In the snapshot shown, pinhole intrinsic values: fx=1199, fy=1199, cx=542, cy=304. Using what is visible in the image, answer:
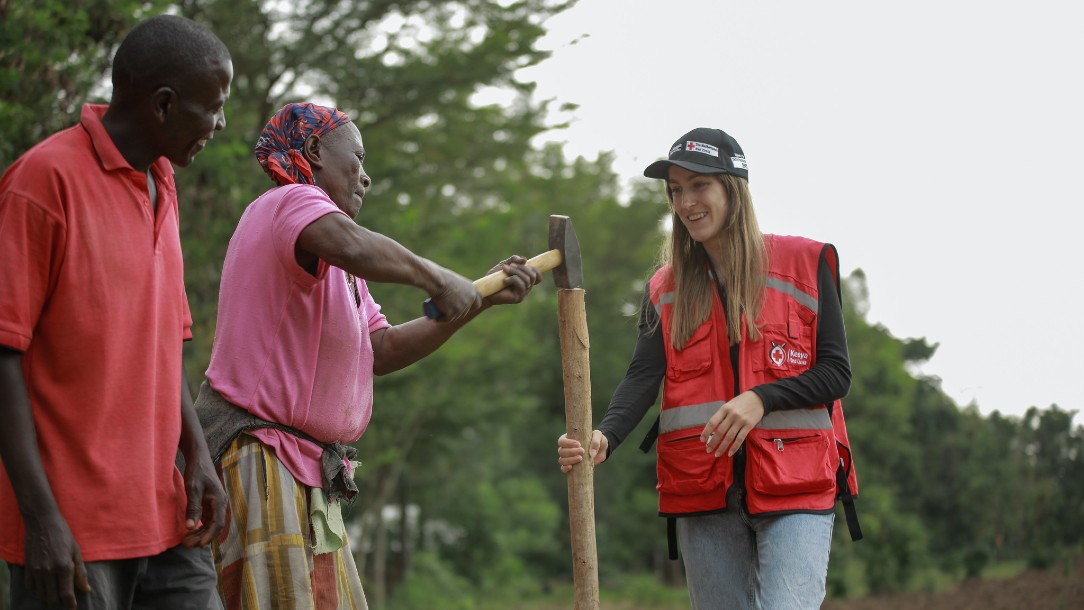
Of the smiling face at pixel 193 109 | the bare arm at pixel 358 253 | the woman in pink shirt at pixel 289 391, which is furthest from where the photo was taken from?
the woman in pink shirt at pixel 289 391

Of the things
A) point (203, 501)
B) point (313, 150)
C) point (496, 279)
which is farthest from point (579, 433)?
point (203, 501)

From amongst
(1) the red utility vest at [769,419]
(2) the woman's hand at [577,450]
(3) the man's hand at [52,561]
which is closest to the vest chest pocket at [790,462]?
(1) the red utility vest at [769,419]

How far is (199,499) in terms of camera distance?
2861 millimetres

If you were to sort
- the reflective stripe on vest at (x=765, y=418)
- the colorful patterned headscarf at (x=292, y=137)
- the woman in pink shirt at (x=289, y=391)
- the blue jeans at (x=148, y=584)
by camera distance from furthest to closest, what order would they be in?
the reflective stripe on vest at (x=765, y=418), the colorful patterned headscarf at (x=292, y=137), the woman in pink shirt at (x=289, y=391), the blue jeans at (x=148, y=584)

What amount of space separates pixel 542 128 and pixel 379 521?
27.2 ft

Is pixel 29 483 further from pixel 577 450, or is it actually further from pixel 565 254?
pixel 565 254

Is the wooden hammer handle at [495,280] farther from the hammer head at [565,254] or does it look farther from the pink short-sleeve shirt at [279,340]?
the pink short-sleeve shirt at [279,340]

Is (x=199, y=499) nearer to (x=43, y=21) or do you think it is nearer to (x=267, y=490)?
(x=267, y=490)

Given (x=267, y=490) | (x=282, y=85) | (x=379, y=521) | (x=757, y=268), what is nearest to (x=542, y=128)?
(x=282, y=85)

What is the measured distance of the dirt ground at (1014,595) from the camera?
25.0ft

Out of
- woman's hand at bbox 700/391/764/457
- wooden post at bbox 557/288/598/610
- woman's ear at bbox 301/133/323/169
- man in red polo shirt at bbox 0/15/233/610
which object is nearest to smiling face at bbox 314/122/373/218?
woman's ear at bbox 301/133/323/169

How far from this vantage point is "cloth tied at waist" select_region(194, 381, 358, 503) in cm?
A: 320

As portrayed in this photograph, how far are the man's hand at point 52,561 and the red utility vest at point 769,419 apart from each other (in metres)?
2.16

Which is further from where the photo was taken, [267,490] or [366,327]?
[366,327]
